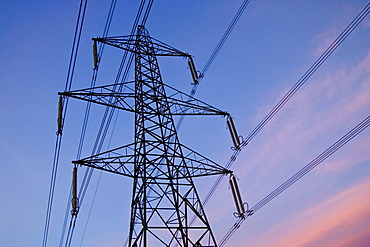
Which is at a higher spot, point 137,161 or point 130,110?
point 130,110

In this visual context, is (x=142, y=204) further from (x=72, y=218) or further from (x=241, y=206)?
(x=241, y=206)

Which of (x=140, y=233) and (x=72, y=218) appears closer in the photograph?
(x=140, y=233)

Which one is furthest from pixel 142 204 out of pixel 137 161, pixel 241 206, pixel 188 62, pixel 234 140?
pixel 188 62

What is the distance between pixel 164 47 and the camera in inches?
782

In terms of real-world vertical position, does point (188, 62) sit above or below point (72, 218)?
above

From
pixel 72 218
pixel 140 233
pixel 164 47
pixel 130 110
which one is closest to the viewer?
pixel 140 233

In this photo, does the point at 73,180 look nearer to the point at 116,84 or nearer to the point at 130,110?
the point at 130,110

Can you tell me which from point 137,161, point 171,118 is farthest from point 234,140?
point 137,161

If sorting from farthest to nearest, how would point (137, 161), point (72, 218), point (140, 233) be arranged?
point (137, 161) < point (72, 218) < point (140, 233)

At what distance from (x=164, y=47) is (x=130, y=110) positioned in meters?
5.67

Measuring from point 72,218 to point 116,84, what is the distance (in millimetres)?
6935

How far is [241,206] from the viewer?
46.9 ft

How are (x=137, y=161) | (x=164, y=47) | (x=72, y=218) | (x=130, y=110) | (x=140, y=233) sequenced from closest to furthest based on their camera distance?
(x=140, y=233) → (x=72, y=218) → (x=137, y=161) → (x=130, y=110) → (x=164, y=47)

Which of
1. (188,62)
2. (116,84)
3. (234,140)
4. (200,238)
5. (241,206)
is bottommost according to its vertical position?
(200,238)
